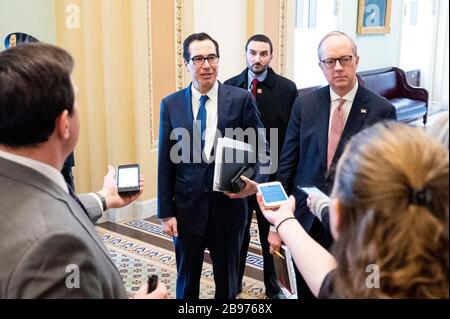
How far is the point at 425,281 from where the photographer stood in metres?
0.97

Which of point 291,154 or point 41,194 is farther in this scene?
point 291,154

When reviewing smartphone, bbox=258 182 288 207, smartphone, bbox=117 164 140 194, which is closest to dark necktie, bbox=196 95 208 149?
smartphone, bbox=117 164 140 194

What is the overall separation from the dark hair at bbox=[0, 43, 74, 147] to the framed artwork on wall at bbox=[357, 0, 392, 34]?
802 centimetres

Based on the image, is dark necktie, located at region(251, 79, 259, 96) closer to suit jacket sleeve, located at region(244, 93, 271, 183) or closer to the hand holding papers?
suit jacket sleeve, located at region(244, 93, 271, 183)

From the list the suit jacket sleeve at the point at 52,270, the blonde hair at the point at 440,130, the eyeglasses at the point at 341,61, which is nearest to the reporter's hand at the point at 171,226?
the eyeglasses at the point at 341,61

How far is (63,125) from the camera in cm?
125

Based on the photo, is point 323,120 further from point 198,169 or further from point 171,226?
point 171,226

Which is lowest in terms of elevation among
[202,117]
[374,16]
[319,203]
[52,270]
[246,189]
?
[246,189]

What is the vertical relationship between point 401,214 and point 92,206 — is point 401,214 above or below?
above

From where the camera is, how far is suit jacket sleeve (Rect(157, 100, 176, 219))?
105 inches

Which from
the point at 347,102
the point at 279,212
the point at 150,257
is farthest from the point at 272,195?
the point at 150,257

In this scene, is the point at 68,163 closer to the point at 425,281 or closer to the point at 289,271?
the point at 289,271

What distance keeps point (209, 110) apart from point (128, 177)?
0.76 metres

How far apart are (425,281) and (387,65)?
30.8ft
